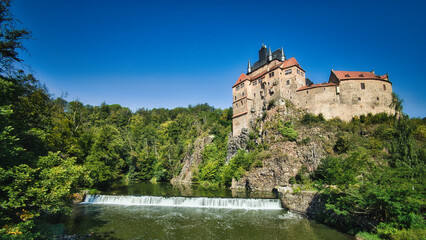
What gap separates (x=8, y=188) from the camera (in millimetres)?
8680

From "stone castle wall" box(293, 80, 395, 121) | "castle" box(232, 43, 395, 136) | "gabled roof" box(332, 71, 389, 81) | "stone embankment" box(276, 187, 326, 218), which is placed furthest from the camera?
"gabled roof" box(332, 71, 389, 81)

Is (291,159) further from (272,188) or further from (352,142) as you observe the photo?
(352,142)

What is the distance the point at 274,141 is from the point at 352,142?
11.4 m

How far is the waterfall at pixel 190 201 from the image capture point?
69.5 feet

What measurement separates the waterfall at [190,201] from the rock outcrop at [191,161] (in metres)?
22.0

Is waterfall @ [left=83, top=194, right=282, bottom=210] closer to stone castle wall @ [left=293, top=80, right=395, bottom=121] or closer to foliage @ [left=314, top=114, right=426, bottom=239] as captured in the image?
foliage @ [left=314, top=114, right=426, bottom=239]

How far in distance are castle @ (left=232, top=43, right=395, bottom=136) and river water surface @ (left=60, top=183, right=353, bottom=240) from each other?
2538 cm

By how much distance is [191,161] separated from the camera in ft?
160

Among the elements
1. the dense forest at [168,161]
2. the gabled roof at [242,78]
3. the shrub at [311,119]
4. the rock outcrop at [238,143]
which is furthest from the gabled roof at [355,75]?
the rock outcrop at [238,143]

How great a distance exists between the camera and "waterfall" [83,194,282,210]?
2117 cm

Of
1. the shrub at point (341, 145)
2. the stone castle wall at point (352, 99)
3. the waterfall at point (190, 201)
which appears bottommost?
the waterfall at point (190, 201)

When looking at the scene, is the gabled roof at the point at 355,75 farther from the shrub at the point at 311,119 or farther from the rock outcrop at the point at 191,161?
the rock outcrop at the point at 191,161

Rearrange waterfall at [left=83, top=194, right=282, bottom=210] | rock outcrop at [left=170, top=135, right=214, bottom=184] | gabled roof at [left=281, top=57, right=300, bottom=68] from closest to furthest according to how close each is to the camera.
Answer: waterfall at [left=83, top=194, right=282, bottom=210] → gabled roof at [left=281, top=57, right=300, bottom=68] → rock outcrop at [left=170, top=135, right=214, bottom=184]

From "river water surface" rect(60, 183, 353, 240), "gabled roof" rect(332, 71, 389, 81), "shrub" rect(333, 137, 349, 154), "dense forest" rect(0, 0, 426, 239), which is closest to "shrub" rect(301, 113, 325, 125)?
"dense forest" rect(0, 0, 426, 239)
